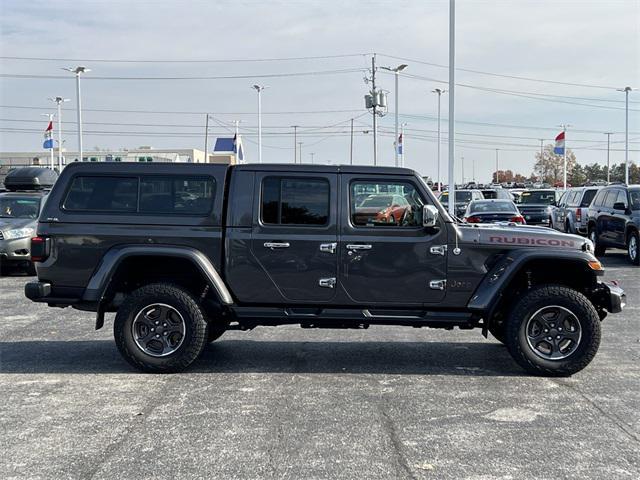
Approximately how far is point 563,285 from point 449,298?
4.06 feet

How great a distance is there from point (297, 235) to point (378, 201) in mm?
889

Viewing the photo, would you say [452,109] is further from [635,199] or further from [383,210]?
[383,210]

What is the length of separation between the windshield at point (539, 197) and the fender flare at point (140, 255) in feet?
85.0

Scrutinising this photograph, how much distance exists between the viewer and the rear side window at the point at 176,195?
684 centimetres

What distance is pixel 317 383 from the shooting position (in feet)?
20.8

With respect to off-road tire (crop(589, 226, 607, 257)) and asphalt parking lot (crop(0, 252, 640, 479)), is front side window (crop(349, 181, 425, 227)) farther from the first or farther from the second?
off-road tire (crop(589, 226, 607, 257))

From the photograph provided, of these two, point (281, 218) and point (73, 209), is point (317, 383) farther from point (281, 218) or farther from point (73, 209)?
point (73, 209)

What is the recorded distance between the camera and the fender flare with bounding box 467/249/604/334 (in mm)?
6492

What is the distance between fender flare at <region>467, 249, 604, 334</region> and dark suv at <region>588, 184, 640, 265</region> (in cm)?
983

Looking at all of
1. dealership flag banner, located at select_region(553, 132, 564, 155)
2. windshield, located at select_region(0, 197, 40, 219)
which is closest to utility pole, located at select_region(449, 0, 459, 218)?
windshield, located at select_region(0, 197, 40, 219)

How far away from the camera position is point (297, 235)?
6.71 m

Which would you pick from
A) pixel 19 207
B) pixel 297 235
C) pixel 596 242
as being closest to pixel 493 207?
pixel 596 242

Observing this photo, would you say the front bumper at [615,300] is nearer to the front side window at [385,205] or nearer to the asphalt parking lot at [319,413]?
the asphalt parking lot at [319,413]

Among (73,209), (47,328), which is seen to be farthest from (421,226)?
(47,328)
